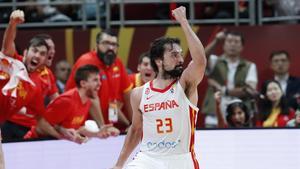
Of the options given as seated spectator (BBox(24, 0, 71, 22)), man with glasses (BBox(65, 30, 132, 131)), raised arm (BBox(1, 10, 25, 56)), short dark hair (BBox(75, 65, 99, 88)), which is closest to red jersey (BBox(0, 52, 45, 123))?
raised arm (BBox(1, 10, 25, 56))

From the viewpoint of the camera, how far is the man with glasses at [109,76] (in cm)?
1148

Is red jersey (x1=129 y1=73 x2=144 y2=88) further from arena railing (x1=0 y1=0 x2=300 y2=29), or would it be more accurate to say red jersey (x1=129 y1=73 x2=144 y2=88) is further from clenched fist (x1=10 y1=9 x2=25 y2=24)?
clenched fist (x1=10 y1=9 x2=25 y2=24)

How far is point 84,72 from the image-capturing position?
10.7 m

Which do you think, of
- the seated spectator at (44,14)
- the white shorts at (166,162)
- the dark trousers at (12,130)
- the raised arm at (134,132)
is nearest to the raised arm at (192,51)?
the raised arm at (134,132)

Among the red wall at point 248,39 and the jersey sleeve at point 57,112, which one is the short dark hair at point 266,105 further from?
the jersey sleeve at point 57,112

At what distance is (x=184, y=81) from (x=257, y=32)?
620 cm

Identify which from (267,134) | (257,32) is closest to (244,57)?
(257,32)

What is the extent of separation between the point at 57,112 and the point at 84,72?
29.1 inches

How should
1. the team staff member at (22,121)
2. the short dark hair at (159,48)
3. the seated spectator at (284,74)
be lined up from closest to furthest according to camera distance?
the short dark hair at (159,48) → the team staff member at (22,121) → the seated spectator at (284,74)

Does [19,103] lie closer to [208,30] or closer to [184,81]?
[184,81]

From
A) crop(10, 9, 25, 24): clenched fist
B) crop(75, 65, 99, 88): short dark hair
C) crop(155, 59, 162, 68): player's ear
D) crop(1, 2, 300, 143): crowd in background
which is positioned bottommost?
crop(1, 2, 300, 143): crowd in background

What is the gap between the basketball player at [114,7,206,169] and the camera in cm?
752

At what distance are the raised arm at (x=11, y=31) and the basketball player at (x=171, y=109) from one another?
6.49 feet

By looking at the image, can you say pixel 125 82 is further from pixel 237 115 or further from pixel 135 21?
pixel 135 21
